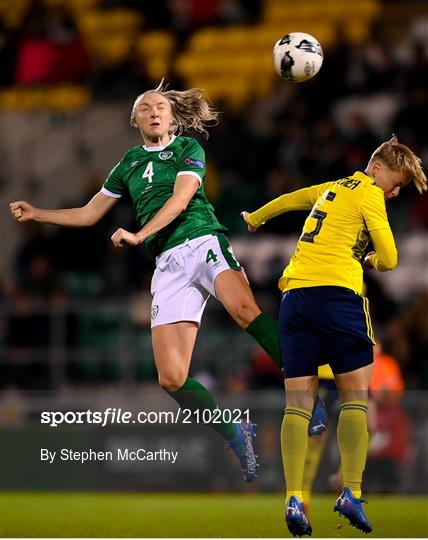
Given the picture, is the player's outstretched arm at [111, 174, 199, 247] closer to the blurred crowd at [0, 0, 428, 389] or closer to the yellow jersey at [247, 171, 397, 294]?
the yellow jersey at [247, 171, 397, 294]

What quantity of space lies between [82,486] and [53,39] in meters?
6.63

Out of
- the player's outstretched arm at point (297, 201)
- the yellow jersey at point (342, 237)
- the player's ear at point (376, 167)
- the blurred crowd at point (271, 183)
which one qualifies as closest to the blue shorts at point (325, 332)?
the yellow jersey at point (342, 237)

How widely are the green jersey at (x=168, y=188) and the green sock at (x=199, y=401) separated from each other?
79 centimetres

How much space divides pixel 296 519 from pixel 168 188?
6.63 ft

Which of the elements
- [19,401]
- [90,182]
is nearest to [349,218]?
[19,401]

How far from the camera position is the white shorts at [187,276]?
7.40m

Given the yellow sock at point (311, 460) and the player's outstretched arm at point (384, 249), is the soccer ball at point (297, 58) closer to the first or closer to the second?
the player's outstretched arm at point (384, 249)

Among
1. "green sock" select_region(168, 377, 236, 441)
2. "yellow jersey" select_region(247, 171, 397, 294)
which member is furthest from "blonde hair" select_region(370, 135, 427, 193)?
"green sock" select_region(168, 377, 236, 441)

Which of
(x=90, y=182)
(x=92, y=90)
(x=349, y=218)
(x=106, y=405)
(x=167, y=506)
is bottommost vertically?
(x=167, y=506)

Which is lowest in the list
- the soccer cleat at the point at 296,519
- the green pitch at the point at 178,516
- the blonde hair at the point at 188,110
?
the green pitch at the point at 178,516

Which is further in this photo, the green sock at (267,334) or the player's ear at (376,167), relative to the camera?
the green sock at (267,334)

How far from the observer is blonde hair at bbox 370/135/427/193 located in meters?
6.87

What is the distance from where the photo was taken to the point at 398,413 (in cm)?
1138

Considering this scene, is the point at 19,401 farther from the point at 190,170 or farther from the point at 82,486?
the point at 190,170
